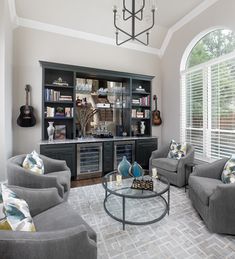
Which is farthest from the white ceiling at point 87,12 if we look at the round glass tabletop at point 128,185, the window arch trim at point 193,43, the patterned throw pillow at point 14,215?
the patterned throw pillow at point 14,215

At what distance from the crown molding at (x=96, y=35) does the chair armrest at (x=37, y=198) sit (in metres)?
3.36

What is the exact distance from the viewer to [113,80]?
4.49 meters

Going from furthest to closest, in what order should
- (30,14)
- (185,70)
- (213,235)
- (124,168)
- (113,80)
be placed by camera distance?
(113,80) → (185,70) → (30,14) → (124,168) → (213,235)

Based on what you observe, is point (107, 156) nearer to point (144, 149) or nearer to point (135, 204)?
point (144, 149)

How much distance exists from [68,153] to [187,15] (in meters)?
4.01

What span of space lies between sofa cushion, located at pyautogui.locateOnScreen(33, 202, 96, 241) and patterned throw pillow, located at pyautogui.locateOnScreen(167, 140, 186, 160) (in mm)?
2578

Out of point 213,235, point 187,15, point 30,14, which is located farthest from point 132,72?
point 213,235

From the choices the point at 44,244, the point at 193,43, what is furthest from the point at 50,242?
the point at 193,43

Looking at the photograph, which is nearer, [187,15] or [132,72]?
[187,15]

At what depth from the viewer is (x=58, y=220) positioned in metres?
1.42

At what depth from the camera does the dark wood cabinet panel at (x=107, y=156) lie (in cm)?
383

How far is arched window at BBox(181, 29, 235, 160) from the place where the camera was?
3.13m

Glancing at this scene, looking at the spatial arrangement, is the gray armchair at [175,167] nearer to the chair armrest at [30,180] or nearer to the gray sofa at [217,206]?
the gray sofa at [217,206]

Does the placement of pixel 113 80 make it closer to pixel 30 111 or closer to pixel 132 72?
pixel 132 72
